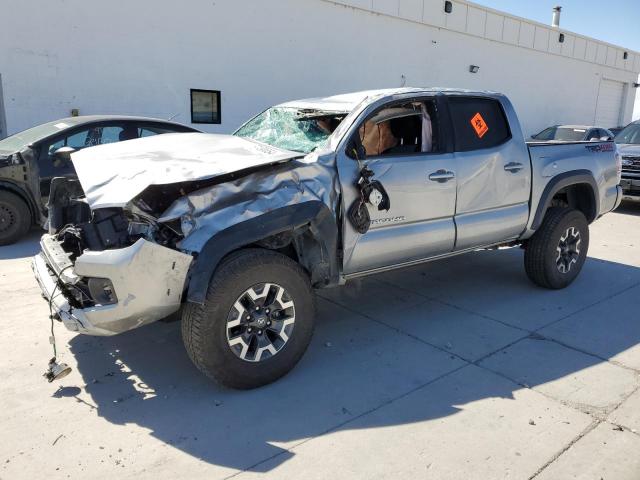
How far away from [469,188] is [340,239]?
1.40m

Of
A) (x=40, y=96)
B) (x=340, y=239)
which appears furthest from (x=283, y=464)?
(x=40, y=96)

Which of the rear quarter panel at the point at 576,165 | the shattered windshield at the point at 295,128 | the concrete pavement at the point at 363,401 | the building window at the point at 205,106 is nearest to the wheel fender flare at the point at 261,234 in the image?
the shattered windshield at the point at 295,128

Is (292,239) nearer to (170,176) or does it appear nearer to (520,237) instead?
(170,176)

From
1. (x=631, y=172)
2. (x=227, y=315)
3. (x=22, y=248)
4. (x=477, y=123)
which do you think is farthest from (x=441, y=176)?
(x=631, y=172)

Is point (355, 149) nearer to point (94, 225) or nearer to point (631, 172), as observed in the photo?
point (94, 225)

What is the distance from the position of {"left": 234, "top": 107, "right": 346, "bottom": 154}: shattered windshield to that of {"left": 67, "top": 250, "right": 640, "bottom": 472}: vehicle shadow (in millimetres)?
1566

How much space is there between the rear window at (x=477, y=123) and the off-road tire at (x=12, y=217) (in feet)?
18.2

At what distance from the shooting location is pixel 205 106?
1236 centimetres

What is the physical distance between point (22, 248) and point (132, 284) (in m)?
4.75

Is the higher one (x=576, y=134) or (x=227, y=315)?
(x=576, y=134)

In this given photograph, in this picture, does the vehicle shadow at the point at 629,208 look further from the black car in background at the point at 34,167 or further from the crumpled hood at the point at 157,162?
the black car in background at the point at 34,167

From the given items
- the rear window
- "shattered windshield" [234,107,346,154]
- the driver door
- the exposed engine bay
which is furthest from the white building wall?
the rear window

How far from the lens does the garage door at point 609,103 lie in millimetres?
25516

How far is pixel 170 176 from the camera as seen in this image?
3.10 meters
